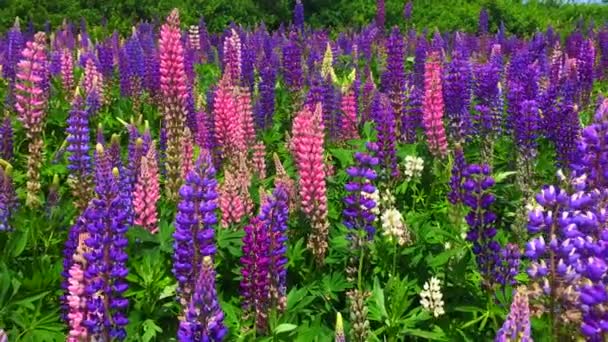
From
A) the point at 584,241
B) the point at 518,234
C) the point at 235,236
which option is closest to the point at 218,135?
the point at 235,236

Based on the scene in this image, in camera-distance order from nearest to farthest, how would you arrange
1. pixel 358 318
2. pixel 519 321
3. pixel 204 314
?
pixel 519 321, pixel 204 314, pixel 358 318

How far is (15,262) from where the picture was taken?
4.11m

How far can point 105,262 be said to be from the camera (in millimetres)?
3008

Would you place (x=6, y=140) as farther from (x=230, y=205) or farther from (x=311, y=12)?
(x=311, y=12)

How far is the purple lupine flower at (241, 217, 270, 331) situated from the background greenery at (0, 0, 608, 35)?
1113cm

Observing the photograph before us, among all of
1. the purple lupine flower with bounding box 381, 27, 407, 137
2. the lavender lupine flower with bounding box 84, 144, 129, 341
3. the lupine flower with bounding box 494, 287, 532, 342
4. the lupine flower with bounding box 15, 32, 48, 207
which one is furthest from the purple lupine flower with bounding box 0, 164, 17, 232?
the purple lupine flower with bounding box 381, 27, 407, 137

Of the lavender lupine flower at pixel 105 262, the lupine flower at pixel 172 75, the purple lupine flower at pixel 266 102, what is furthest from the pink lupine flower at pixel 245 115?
the lavender lupine flower at pixel 105 262

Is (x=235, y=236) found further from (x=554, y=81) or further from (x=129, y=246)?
(x=554, y=81)

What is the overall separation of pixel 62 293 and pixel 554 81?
5.72 m

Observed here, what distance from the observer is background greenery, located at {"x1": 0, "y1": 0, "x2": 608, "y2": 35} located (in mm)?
14188

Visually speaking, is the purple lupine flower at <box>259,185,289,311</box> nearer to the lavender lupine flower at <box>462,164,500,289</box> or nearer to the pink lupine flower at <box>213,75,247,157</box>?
the lavender lupine flower at <box>462,164,500,289</box>

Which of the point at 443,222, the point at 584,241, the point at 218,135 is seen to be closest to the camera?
the point at 584,241

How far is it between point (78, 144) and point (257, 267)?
2.12 meters

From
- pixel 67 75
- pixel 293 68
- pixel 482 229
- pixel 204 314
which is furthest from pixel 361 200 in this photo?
pixel 67 75
